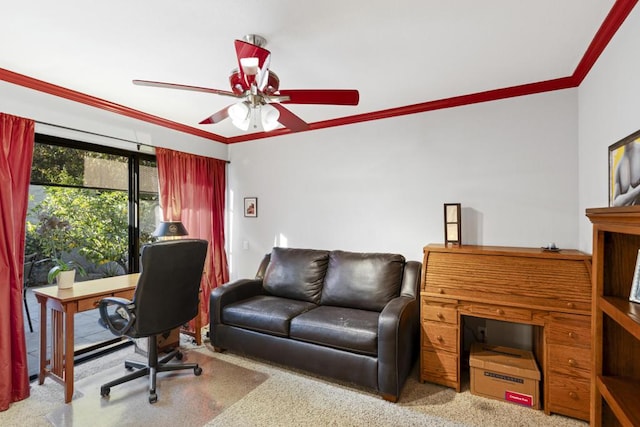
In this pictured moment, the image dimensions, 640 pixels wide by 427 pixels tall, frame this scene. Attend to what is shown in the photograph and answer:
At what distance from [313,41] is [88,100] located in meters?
2.25

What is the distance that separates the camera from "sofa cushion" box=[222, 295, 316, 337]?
2.67 metres

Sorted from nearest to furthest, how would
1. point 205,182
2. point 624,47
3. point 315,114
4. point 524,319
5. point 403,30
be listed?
point 624,47, point 403,30, point 524,319, point 315,114, point 205,182

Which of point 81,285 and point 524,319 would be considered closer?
point 524,319

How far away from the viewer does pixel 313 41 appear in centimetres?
195

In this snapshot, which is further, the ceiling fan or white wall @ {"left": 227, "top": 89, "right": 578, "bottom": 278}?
white wall @ {"left": 227, "top": 89, "right": 578, "bottom": 278}

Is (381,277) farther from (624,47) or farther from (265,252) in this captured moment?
(624,47)

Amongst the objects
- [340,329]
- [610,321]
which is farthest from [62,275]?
[610,321]

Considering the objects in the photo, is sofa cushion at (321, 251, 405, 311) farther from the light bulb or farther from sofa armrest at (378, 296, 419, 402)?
the light bulb

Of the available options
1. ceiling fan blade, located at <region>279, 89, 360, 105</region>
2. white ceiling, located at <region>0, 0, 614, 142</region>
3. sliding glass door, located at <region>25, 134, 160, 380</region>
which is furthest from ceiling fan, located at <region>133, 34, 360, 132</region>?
sliding glass door, located at <region>25, 134, 160, 380</region>

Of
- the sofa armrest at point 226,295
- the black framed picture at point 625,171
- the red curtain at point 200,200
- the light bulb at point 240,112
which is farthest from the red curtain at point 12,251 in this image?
the black framed picture at point 625,171

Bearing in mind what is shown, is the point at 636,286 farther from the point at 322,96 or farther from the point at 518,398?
the point at 322,96

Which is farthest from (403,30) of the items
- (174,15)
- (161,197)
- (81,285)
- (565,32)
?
(81,285)

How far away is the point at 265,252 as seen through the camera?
13.4ft

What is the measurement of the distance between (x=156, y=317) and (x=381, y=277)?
1902 mm
